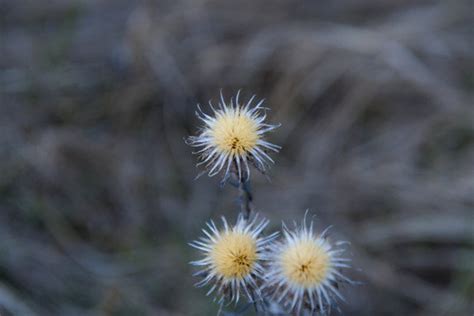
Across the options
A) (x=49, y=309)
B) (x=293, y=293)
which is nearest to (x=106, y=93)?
(x=49, y=309)

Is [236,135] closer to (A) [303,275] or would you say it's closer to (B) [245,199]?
(B) [245,199]

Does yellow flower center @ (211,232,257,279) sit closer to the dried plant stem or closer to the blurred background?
the dried plant stem

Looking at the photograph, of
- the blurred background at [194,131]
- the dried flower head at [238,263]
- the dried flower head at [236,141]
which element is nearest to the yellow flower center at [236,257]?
the dried flower head at [238,263]

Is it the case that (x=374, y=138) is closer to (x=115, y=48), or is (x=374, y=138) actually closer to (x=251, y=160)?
(x=115, y=48)

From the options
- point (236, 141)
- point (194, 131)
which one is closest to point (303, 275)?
point (236, 141)

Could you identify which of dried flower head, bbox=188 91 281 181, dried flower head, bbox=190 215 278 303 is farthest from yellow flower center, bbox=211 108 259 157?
dried flower head, bbox=190 215 278 303

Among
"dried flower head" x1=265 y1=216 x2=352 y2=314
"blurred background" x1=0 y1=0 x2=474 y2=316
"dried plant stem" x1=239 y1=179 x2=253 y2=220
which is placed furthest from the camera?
"blurred background" x1=0 y1=0 x2=474 y2=316

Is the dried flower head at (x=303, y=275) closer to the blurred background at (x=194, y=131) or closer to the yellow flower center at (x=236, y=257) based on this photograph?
the yellow flower center at (x=236, y=257)
